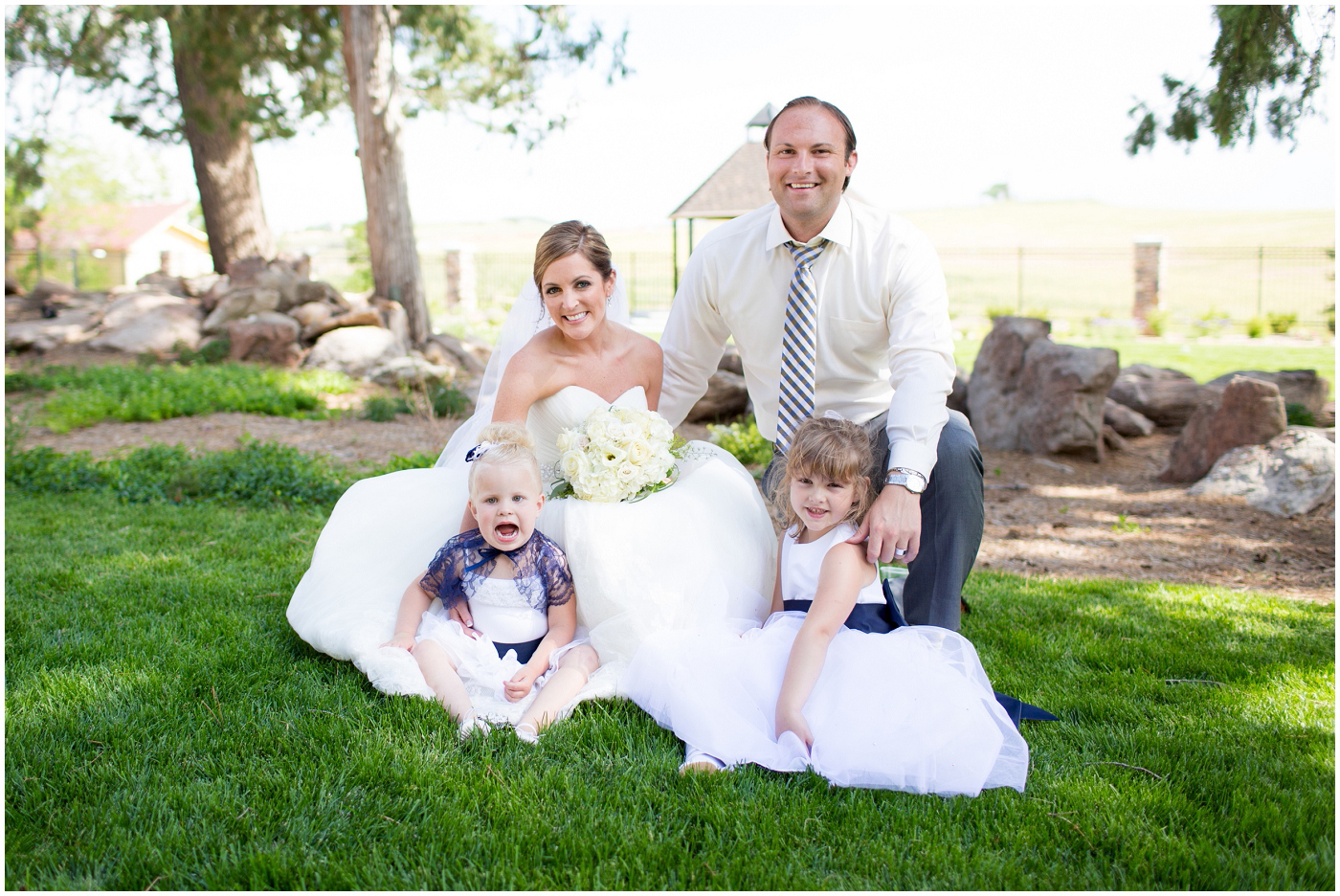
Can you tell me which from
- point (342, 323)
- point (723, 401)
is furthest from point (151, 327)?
point (723, 401)

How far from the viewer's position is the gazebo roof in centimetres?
1260

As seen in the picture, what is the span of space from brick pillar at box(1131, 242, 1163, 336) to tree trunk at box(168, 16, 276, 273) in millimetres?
18994

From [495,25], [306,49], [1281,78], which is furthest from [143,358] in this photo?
[1281,78]

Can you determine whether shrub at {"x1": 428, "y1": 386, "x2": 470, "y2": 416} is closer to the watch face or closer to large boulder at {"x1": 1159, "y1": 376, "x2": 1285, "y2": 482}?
large boulder at {"x1": 1159, "y1": 376, "x2": 1285, "y2": 482}

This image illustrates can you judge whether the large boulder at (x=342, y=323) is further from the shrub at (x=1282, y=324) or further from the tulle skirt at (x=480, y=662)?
the shrub at (x=1282, y=324)

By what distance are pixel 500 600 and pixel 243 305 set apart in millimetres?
10296

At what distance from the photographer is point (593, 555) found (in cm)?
311

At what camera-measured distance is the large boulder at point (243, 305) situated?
11.9 m

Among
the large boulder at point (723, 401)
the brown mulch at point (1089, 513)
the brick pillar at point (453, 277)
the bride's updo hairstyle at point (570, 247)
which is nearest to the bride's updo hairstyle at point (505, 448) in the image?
the bride's updo hairstyle at point (570, 247)

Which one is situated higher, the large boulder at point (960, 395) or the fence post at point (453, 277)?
the fence post at point (453, 277)

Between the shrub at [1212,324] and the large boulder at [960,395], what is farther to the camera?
the shrub at [1212,324]

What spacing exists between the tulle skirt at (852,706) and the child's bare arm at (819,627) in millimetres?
46

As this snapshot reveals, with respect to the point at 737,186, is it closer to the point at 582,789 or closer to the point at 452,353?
the point at 452,353

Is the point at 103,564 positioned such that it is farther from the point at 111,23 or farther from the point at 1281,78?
the point at 111,23
